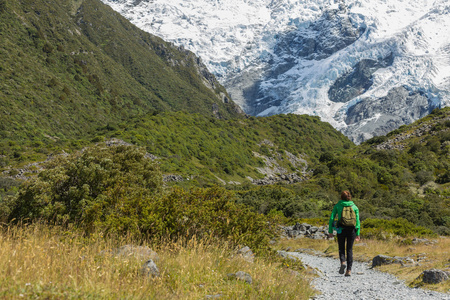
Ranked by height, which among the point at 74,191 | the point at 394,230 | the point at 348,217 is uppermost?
the point at 74,191

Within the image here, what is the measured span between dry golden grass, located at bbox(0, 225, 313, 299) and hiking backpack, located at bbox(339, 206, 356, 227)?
301 cm

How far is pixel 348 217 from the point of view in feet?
33.7

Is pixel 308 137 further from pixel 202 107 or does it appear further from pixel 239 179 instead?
pixel 202 107

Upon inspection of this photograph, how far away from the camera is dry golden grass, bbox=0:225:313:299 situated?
455cm

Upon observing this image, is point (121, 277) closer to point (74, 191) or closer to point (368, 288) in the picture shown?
point (368, 288)

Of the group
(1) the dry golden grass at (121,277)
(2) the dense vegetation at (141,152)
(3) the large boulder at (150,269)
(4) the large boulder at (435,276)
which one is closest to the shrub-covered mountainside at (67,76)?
(2) the dense vegetation at (141,152)

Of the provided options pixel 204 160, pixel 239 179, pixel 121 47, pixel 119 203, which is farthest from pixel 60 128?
pixel 121 47

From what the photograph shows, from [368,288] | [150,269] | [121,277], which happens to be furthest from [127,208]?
[368,288]

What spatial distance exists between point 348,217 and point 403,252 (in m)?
8.22

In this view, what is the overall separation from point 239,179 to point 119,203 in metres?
67.4

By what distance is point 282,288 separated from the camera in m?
6.81

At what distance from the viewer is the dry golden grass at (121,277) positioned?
4547mm

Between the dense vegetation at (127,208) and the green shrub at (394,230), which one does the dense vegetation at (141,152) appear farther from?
the green shrub at (394,230)

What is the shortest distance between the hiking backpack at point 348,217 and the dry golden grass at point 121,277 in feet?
9.89
